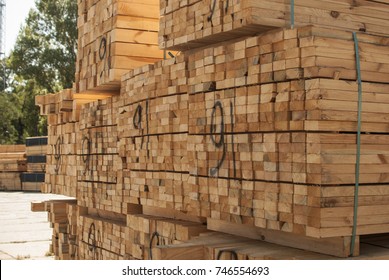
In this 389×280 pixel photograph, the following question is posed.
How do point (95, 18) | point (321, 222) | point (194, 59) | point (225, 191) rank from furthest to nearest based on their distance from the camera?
point (95, 18) → point (194, 59) → point (225, 191) → point (321, 222)

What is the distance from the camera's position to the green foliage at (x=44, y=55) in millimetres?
32531

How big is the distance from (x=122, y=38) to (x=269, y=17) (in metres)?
2.38

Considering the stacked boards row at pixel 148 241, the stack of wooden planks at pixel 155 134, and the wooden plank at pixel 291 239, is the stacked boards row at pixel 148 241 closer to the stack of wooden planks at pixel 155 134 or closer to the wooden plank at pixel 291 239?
the wooden plank at pixel 291 239

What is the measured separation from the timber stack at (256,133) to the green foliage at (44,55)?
27439 mm

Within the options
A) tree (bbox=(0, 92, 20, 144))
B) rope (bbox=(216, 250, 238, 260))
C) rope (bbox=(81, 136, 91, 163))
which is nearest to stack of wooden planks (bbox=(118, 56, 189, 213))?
rope (bbox=(216, 250, 238, 260))

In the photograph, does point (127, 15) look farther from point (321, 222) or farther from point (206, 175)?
point (321, 222)

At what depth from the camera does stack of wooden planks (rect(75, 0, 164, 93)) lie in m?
6.06

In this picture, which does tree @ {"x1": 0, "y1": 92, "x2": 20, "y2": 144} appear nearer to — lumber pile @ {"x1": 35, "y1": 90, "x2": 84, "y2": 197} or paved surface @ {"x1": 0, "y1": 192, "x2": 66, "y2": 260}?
paved surface @ {"x1": 0, "y1": 192, "x2": 66, "y2": 260}

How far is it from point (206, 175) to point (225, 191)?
0.25 meters

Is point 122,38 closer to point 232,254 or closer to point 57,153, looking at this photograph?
point 57,153

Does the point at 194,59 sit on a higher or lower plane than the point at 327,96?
higher

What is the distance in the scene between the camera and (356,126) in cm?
349

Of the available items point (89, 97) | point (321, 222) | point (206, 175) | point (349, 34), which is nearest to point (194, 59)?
point (206, 175)

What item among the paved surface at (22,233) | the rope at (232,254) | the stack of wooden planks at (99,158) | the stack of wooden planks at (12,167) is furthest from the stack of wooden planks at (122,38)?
the stack of wooden planks at (12,167)
